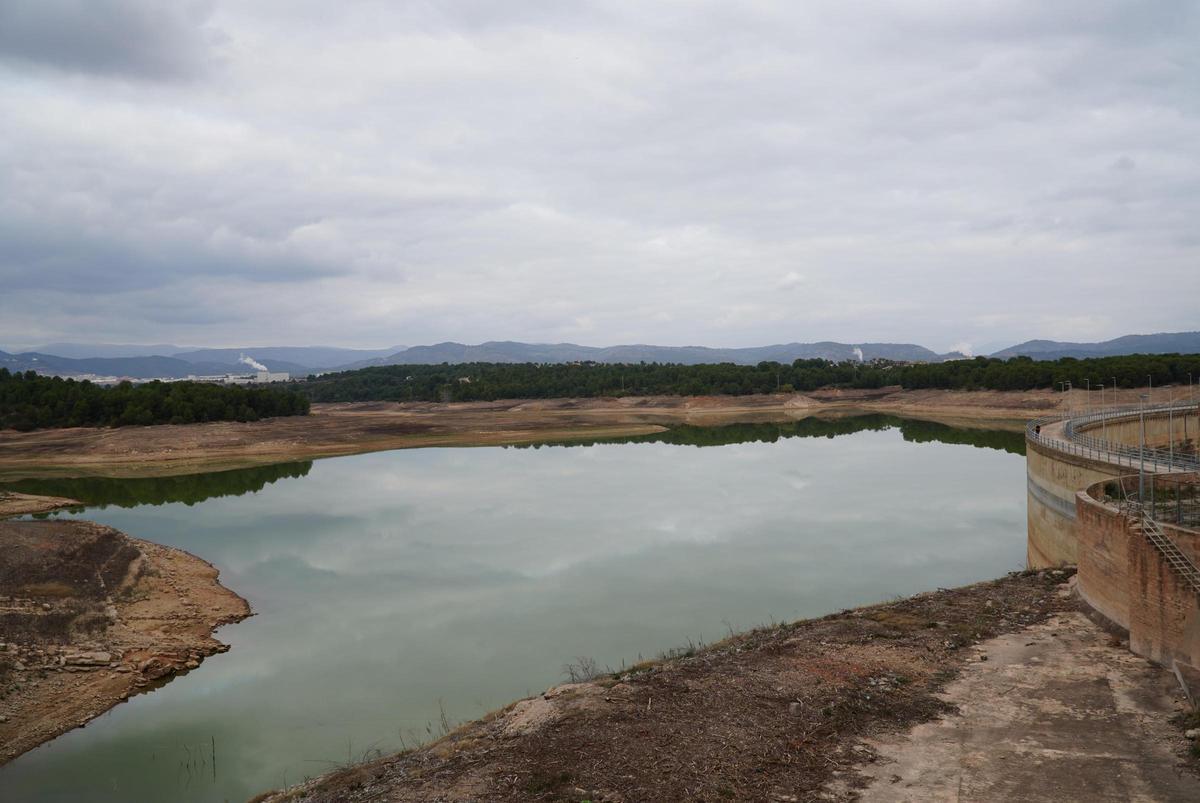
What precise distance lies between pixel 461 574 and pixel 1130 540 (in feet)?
57.7

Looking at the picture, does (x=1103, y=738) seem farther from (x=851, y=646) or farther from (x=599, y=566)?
(x=599, y=566)

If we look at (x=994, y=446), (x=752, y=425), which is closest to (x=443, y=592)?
(x=994, y=446)

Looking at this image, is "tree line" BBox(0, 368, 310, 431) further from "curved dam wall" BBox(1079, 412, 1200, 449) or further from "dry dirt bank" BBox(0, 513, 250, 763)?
"curved dam wall" BBox(1079, 412, 1200, 449)

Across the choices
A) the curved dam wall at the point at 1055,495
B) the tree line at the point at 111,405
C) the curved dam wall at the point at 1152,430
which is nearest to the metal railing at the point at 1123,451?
the curved dam wall at the point at 1152,430

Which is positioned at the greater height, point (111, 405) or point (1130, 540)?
point (111, 405)

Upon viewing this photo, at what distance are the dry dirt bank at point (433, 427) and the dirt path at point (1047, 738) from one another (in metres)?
52.3

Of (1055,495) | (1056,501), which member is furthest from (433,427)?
(1056,501)

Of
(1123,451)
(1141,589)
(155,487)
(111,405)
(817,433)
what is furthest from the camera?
(817,433)

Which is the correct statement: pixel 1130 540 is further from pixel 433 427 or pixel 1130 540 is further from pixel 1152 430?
pixel 433 427

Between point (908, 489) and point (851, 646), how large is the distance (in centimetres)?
2515

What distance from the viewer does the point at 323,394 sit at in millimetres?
116375

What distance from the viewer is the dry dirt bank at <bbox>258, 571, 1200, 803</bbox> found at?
9336mm

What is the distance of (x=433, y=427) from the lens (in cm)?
7462

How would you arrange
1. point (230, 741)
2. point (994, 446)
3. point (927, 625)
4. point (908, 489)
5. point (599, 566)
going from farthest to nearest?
1. point (994, 446)
2. point (908, 489)
3. point (599, 566)
4. point (927, 625)
5. point (230, 741)
